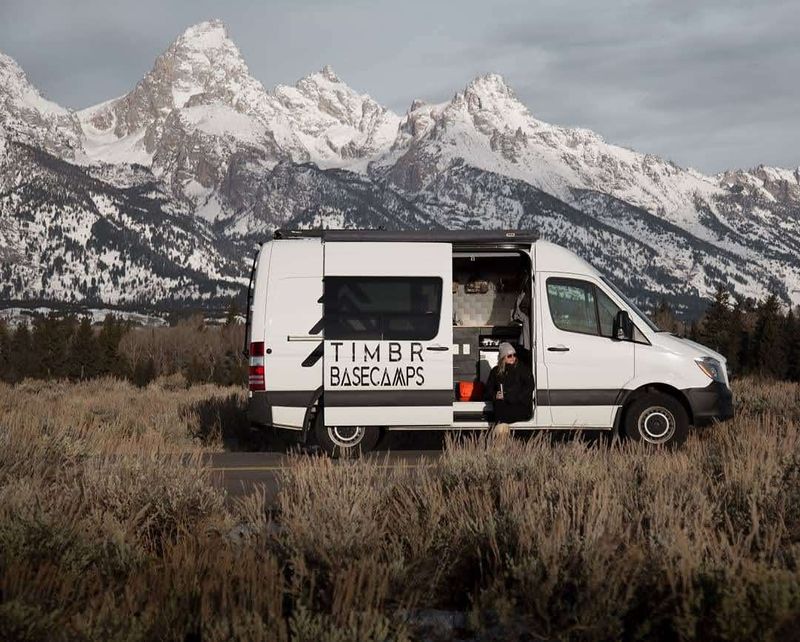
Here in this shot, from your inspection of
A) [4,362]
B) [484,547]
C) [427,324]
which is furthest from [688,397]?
[4,362]

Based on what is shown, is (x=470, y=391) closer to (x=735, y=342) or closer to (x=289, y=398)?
(x=289, y=398)

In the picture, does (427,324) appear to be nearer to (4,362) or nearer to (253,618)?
(253,618)

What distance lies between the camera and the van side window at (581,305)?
11.0 meters

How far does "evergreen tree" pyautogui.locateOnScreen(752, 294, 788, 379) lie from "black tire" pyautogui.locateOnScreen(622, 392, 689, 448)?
226ft

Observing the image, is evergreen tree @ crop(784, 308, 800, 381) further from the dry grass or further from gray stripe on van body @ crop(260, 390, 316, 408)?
the dry grass

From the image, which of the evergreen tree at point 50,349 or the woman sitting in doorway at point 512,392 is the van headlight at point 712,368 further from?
the evergreen tree at point 50,349

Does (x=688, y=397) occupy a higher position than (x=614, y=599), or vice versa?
(x=688, y=397)

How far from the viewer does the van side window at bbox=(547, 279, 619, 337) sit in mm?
11031

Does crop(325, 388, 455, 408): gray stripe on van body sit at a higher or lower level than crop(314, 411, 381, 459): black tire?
higher

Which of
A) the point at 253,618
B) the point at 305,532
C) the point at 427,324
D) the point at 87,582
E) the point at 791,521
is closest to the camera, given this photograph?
the point at 253,618

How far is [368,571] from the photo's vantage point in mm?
4324

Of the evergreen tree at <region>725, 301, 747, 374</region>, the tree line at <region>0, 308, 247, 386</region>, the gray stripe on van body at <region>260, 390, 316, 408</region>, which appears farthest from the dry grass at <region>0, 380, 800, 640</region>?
the evergreen tree at <region>725, 301, 747, 374</region>

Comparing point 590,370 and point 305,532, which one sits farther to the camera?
point 590,370

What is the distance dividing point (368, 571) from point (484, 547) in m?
0.96
